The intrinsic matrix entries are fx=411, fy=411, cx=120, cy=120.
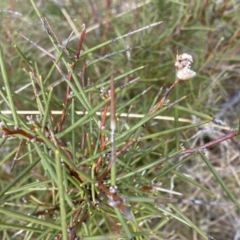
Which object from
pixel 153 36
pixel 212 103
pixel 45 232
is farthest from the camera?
pixel 212 103

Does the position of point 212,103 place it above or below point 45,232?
below

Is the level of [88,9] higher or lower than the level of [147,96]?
higher

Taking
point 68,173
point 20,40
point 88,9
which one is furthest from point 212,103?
point 68,173

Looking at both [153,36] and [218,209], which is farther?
[218,209]

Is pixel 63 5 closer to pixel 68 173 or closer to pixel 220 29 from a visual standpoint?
pixel 220 29

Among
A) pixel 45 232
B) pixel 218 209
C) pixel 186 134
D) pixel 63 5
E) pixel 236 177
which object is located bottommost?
pixel 218 209

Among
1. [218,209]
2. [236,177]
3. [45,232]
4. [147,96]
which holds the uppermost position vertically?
[45,232]

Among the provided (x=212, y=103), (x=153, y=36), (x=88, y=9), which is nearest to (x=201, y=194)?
(x=212, y=103)

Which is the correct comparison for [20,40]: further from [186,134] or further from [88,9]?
[186,134]

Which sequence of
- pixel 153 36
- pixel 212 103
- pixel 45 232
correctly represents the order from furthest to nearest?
pixel 212 103
pixel 153 36
pixel 45 232
